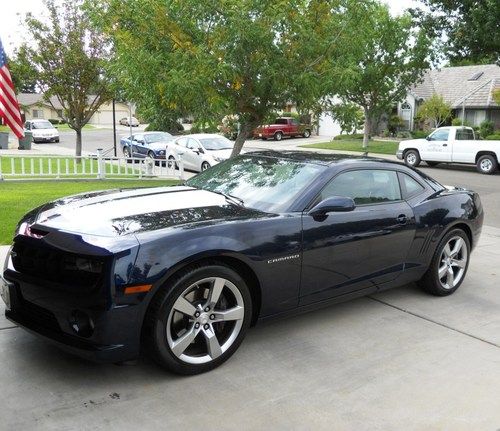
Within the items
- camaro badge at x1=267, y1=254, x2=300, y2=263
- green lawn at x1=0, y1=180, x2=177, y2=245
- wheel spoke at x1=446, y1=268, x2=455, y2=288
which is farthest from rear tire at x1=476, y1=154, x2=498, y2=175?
camaro badge at x1=267, y1=254, x2=300, y2=263

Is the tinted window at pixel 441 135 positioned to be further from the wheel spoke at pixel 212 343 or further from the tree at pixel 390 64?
the wheel spoke at pixel 212 343

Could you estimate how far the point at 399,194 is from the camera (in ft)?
16.3

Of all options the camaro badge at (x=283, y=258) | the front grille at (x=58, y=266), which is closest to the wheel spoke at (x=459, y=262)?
the camaro badge at (x=283, y=258)

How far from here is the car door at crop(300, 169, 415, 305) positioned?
409 centimetres

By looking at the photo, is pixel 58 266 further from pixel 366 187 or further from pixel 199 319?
pixel 366 187

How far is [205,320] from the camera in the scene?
354 cm

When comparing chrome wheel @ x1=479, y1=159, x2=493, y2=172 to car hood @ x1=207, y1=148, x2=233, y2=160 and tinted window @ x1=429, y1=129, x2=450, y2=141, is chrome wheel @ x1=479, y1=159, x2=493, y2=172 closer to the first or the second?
tinted window @ x1=429, y1=129, x2=450, y2=141

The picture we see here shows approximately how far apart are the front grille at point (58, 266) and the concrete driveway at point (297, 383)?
66 cm

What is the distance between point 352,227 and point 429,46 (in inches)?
1002

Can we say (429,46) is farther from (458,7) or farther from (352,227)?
(352,227)

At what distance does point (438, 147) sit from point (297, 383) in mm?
18364

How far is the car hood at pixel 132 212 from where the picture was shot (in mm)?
3523

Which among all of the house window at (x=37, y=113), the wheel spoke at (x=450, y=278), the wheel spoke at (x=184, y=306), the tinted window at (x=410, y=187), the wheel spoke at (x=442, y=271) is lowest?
the wheel spoke at (x=450, y=278)

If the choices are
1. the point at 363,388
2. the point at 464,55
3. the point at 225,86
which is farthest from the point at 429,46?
the point at 363,388
